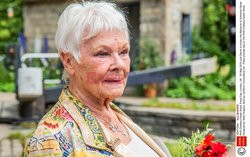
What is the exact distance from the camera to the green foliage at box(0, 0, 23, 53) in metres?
11.3

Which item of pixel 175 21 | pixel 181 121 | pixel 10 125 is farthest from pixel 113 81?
pixel 175 21

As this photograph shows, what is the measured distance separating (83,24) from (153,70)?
5895 millimetres

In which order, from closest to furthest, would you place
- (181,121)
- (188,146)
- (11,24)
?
(188,146)
(181,121)
(11,24)

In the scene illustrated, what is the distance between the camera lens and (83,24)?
1270mm

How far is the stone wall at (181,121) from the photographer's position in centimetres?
658

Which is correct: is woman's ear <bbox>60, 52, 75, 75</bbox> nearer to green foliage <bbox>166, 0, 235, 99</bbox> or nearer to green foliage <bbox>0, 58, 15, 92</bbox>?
green foliage <bbox>166, 0, 235, 99</bbox>

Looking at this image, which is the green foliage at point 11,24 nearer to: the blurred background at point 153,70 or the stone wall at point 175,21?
the blurred background at point 153,70

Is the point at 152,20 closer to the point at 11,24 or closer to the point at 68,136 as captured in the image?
the point at 11,24

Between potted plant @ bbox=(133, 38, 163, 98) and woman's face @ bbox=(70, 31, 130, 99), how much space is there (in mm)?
7554

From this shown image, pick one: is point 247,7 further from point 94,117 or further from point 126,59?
point 94,117

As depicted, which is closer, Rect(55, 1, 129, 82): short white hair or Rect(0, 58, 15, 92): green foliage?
Rect(55, 1, 129, 82): short white hair

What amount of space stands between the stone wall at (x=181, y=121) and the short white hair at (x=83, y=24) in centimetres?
525

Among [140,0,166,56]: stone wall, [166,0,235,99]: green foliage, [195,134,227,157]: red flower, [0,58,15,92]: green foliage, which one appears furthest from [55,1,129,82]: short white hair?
[0,58,15,92]: green foliage

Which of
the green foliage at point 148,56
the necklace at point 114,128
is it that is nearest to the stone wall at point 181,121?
the green foliage at point 148,56
